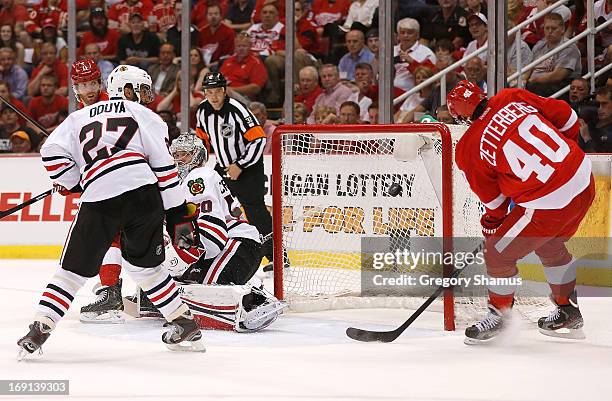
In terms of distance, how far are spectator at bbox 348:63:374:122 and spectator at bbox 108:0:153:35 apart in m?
2.07

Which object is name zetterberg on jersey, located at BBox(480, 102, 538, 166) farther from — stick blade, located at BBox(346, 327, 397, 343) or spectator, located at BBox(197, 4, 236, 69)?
spectator, located at BBox(197, 4, 236, 69)

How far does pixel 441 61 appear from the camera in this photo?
734 cm

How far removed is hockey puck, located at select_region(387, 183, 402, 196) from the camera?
5023mm

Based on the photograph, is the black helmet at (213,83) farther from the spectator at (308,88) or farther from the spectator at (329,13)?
the spectator at (329,13)

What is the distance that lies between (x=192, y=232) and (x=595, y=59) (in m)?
3.73

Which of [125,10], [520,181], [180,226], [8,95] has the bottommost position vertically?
[180,226]

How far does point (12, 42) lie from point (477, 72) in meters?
4.10

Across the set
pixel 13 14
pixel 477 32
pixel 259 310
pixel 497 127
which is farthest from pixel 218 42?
pixel 497 127

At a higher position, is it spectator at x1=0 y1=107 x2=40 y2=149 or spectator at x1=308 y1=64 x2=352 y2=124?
spectator at x1=308 y1=64 x2=352 y2=124

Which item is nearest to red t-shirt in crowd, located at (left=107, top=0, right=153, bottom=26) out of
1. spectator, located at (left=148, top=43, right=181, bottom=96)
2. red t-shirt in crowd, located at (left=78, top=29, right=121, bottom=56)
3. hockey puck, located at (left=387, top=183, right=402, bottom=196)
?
red t-shirt in crowd, located at (left=78, top=29, right=121, bottom=56)

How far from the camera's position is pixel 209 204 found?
4254 mm

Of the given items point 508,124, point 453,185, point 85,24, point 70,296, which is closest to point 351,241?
point 453,185

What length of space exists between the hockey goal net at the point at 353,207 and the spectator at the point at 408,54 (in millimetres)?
2539

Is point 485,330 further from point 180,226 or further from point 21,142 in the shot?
point 21,142
